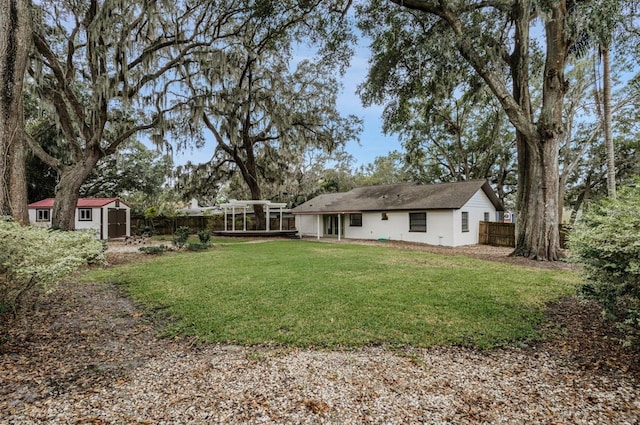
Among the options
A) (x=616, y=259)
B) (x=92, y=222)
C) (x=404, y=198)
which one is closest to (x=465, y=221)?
(x=404, y=198)

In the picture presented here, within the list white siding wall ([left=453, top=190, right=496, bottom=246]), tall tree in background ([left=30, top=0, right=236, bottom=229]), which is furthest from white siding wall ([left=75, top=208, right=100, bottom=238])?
white siding wall ([left=453, top=190, right=496, bottom=246])

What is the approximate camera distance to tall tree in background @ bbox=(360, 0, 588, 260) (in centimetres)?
985

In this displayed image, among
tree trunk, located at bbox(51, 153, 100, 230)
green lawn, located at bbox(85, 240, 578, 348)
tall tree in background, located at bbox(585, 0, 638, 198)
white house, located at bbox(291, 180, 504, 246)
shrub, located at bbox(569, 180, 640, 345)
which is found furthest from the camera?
white house, located at bbox(291, 180, 504, 246)

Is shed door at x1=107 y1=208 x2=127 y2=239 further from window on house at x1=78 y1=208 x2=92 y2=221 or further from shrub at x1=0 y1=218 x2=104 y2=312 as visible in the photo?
shrub at x1=0 y1=218 x2=104 y2=312

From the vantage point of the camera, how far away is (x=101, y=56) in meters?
10.5

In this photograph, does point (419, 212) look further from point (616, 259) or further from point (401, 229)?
point (616, 259)

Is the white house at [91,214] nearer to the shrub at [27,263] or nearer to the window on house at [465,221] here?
the shrub at [27,263]

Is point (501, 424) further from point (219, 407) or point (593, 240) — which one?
point (593, 240)

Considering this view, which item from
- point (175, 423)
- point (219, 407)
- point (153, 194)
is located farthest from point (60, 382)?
point (153, 194)

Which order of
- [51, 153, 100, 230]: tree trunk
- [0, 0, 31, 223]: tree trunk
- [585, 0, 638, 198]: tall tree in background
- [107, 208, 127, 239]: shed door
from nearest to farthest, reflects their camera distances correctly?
[0, 0, 31, 223]: tree trunk
[585, 0, 638, 198]: tall tree in background
[51, 153, 100, 230]: tree trunk
[107, 208, 127, 239]: shed door

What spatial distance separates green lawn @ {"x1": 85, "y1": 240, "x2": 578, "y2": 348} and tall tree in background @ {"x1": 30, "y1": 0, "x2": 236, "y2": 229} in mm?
4962

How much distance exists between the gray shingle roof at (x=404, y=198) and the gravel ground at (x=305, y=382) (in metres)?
12.5

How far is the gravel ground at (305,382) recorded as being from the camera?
2.44 metres

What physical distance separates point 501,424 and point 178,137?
1681 centimetres
